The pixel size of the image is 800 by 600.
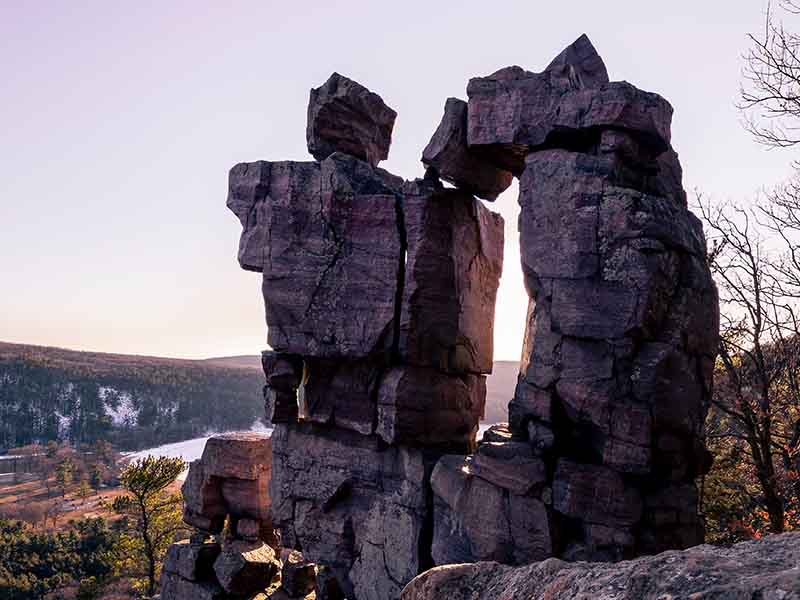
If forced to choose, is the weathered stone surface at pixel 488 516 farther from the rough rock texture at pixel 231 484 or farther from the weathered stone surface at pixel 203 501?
the weathered stone surface at pixel 203 501

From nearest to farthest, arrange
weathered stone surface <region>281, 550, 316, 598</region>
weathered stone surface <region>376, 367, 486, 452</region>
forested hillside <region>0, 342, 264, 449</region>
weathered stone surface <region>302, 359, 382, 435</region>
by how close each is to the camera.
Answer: weathered stone surface <region>376, 367, 486, 452</region> < weathered stone surface <region>302, 359, 382, 435</region> < weathered stone surface <region>281, 550, 316, 598</region> < forested hillside <region>0, 342, 264, 449</region>

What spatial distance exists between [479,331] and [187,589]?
440 inches

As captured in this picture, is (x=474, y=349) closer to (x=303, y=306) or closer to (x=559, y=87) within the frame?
(x=303, y=306)

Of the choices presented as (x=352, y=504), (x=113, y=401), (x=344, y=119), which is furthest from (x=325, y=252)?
(x=113, y=401)

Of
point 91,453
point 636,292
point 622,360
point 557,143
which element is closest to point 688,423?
point 622,360

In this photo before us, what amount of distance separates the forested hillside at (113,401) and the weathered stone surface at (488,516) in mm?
102036

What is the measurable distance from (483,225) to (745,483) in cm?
1065

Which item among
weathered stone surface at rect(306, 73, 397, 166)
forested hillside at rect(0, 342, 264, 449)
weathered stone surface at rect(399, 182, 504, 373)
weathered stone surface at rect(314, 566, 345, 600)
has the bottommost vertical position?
forested hillside at rect(0, 342, 264, 449)

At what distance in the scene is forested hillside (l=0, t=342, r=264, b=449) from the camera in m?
108

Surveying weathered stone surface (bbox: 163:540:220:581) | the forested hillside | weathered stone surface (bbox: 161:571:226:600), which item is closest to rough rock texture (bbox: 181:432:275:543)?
weathered stone surface (bbox: 163:540:220:581)

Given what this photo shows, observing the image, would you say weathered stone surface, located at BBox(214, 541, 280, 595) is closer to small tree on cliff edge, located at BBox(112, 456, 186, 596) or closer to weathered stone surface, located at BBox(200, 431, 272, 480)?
weathered stone surface, located at BBox(200, 431, 272, 480)

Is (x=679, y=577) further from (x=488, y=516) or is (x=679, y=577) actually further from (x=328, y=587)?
(x=328, y=587)

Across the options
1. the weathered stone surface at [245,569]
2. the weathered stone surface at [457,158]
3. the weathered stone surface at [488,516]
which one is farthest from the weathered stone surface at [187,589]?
the weathered stone surface at [457,158]

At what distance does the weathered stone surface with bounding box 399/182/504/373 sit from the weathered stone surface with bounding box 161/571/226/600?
9.28m
